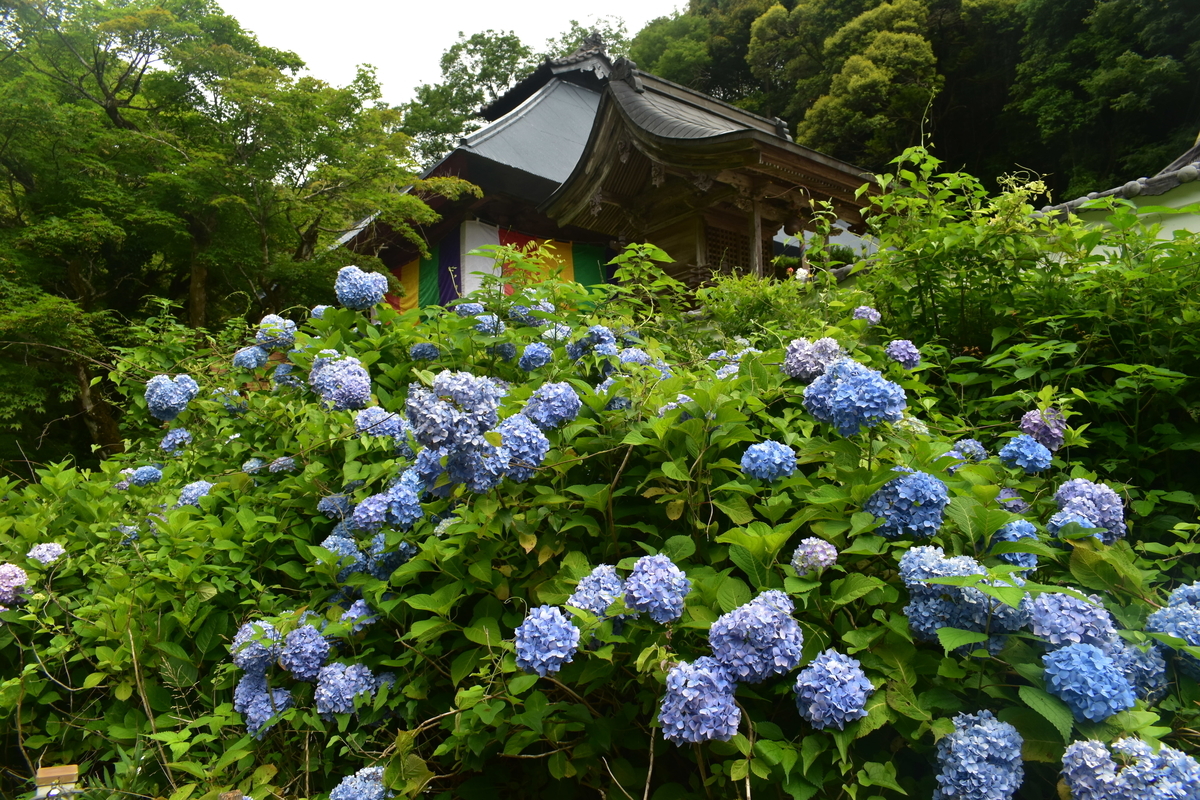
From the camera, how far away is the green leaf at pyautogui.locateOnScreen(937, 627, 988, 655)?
102 centimetres

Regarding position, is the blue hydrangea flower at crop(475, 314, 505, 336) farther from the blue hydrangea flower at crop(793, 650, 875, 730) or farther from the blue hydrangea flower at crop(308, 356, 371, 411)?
the blue hydrangea flower at crop(793, 650, 875, 730)

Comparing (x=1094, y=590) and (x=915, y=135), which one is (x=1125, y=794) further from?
(x=915, y=135)

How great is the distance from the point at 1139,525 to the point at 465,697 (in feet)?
6.35

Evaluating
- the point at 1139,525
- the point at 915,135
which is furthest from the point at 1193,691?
the point at 915,135

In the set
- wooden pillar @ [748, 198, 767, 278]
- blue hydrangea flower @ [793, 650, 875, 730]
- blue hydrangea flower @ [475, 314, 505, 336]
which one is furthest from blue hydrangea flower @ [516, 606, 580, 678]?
wooden pillar @ [748, 198, 767, 278]

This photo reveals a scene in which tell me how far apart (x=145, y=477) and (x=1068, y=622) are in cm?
274

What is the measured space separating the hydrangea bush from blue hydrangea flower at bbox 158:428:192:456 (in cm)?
31

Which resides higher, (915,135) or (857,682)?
(915,135)

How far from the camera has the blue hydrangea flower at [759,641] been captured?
1086 millimetres

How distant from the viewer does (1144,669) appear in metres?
1.13

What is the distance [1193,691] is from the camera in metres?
1.15

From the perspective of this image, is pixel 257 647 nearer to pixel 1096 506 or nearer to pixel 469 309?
pixel 469 309

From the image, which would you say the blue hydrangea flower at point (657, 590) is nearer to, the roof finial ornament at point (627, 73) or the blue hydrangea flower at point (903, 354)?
the blue hydrangea flower at point (903, 354)

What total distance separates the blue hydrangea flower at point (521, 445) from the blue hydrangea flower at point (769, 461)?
0.40 m
